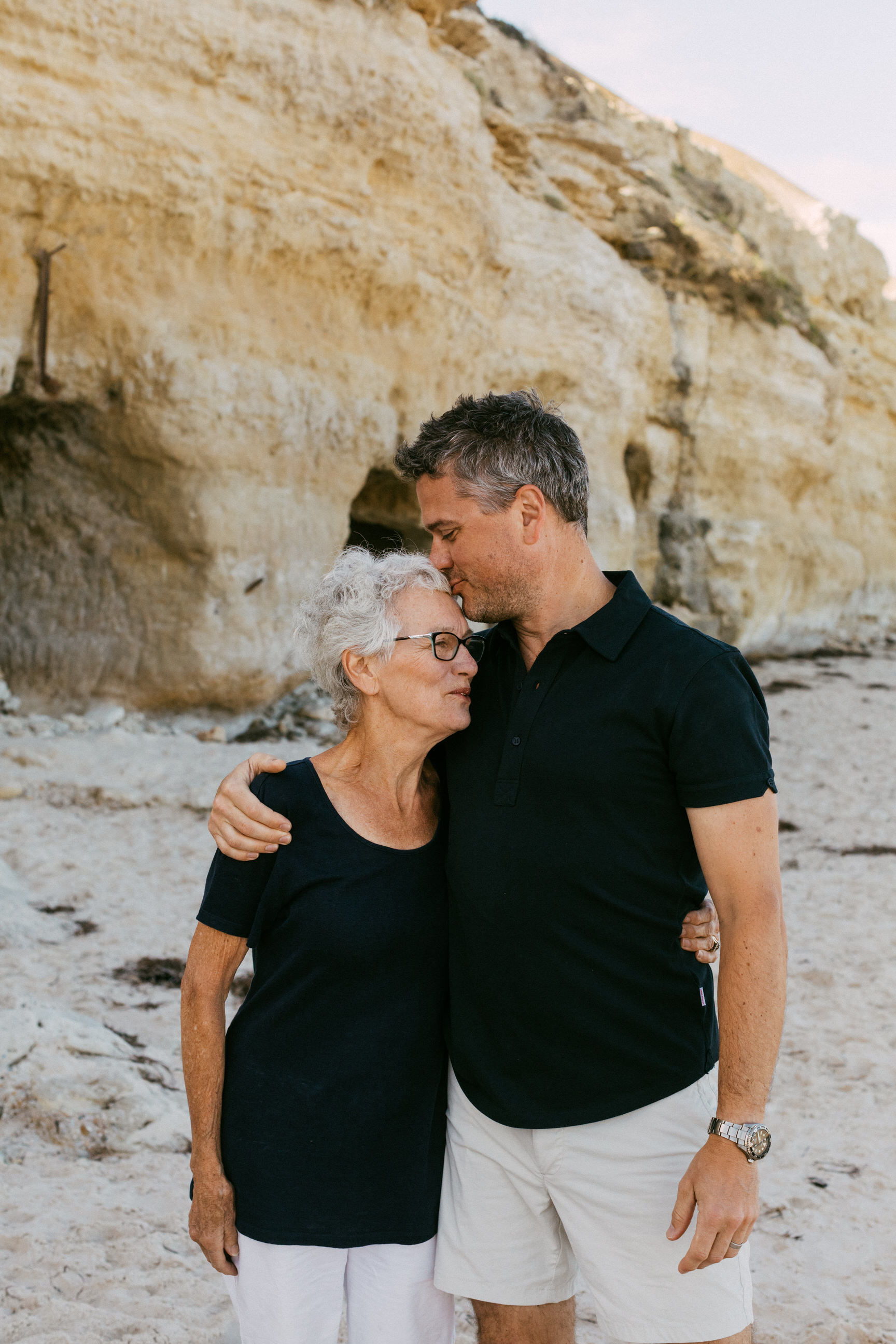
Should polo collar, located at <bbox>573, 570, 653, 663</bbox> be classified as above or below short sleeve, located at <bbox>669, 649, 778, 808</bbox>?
above

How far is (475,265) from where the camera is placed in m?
Result: 10.6

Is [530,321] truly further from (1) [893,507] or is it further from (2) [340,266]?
(1) [893,507]

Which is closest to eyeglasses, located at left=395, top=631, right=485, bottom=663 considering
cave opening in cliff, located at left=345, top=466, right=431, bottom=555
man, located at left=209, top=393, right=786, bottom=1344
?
man, located at left=209, top=393, right=786, bottom=1344

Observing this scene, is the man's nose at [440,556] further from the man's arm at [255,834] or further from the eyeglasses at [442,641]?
the man's arm at [255,834]

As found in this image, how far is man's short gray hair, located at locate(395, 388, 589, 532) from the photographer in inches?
84.4

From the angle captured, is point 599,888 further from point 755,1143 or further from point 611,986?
point 755,1143

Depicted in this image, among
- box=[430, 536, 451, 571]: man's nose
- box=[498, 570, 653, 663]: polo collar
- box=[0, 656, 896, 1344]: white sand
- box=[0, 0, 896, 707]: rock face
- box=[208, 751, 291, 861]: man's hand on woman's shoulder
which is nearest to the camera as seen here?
box=[208, 751, 291, 861]: man's hand on woman's shoulder

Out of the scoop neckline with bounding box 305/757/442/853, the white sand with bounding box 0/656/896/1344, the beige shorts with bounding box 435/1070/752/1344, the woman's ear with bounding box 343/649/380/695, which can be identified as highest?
the woman's ear with bounding box 343/649/380/695

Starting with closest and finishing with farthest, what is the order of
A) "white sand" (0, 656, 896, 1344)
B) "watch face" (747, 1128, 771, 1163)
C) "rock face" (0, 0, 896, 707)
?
"watch face" (747, 1128, 771, 1163) < "white sand" (0, 656, 896, 1344) < "rock face" (0, 0, 896, 707)

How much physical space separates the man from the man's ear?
229 millimetres

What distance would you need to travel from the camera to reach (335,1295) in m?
1.93

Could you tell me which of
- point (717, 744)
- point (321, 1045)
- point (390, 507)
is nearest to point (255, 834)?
point (321, 1045)

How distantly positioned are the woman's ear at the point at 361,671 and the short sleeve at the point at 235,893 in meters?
0.42

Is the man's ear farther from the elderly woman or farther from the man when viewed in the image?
the elderly woman
